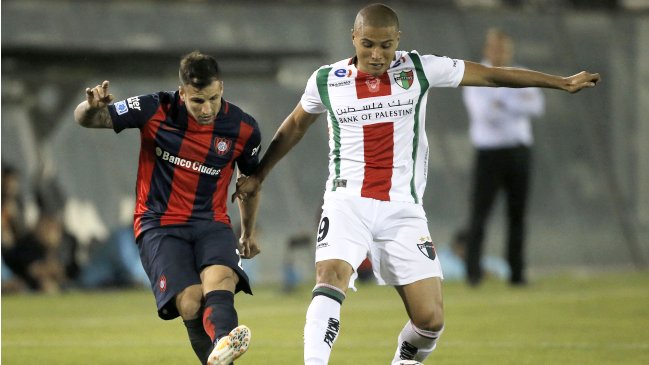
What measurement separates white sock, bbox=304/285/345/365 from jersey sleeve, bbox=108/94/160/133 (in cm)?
129

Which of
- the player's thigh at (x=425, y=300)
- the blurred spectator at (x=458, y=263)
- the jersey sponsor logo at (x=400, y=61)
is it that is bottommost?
the blurred spectator at (x=458, y=263)

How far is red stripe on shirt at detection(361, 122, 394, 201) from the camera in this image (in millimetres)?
7352

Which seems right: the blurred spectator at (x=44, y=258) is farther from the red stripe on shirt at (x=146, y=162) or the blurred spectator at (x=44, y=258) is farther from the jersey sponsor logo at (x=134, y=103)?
→ the jersey sponsor logo at (x=134, y=103)

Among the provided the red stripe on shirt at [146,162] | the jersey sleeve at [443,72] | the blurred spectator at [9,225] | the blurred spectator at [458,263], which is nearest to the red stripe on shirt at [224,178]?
the red stripe on shirt at [146,162]

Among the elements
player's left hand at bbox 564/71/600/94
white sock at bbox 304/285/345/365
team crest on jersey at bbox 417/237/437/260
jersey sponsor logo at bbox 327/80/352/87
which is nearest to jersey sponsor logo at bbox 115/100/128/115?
jersey sponsor logo at bbox 327/80/352/87

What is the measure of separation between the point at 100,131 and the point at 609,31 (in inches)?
341

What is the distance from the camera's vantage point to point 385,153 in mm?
7398

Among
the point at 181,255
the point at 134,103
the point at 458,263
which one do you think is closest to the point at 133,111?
the point at 134,103

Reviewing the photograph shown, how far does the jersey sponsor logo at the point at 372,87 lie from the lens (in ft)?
24.2

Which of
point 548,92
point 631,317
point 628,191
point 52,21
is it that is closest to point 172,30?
point 52,21

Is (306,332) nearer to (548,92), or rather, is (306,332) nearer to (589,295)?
(589,295)

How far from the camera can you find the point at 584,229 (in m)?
22.5

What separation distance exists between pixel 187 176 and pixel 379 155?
1016 millimetres

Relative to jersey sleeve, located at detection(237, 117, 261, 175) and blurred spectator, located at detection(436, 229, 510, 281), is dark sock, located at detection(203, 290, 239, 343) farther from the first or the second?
blurred spectator, located at detection(436, 229, 510, 281)
